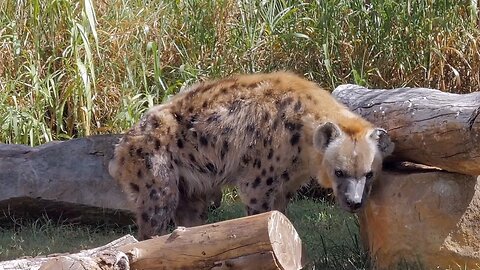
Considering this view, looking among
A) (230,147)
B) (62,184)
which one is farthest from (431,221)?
(62,184)

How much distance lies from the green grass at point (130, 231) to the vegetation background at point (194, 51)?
0.21ft

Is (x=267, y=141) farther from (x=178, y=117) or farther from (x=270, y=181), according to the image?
→ (x=178, y=117)

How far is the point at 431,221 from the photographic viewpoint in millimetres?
4367

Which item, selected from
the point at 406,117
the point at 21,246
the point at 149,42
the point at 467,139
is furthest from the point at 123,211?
the point at 467,139

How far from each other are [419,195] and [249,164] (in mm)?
1166

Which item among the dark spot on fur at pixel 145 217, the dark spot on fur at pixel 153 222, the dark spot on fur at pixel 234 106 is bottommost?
the dark spot on fur at pixel 153 222

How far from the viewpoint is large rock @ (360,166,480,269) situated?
4.33 metres

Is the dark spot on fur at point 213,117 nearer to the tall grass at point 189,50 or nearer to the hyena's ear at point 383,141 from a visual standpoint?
the hyena's ear at point 383,141

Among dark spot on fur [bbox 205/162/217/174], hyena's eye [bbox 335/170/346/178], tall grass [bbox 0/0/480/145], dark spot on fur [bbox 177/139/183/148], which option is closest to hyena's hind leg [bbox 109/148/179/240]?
dark spot on fur [bbox 177/139/183/148]

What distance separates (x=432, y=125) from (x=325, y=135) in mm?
704

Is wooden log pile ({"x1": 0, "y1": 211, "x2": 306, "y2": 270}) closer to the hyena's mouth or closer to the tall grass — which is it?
the hyena's mouth

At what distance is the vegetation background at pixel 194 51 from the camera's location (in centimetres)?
720

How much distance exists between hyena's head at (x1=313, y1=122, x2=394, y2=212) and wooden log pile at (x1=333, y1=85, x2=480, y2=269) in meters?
0.08

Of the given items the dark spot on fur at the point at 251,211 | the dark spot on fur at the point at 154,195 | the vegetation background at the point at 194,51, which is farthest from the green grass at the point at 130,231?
the dark spot on fur at the point at 154,195
